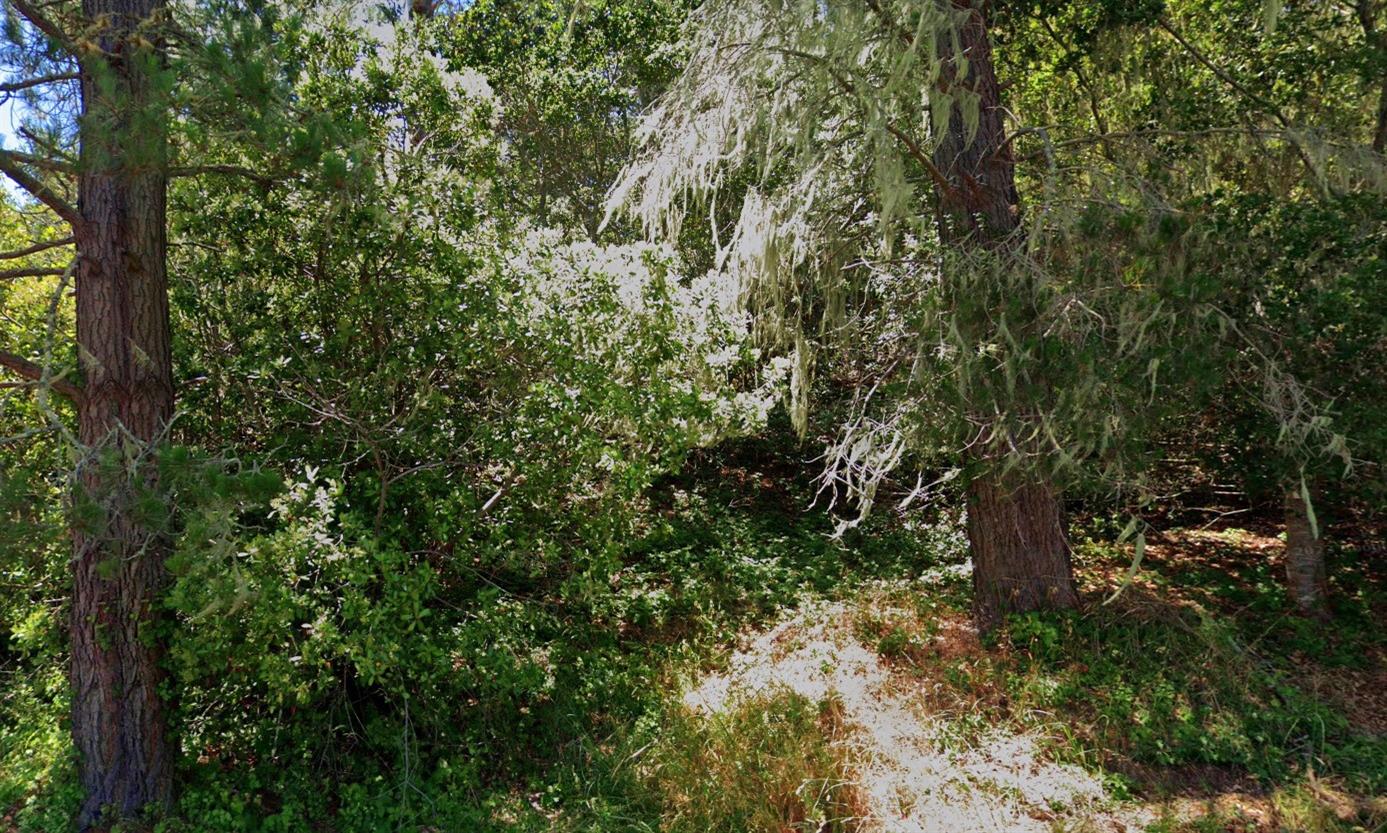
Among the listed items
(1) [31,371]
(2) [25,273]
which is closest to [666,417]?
(1) [31,371]

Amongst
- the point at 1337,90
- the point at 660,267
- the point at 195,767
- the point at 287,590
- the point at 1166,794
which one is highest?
the point at 1337,90

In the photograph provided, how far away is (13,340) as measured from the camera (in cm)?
460

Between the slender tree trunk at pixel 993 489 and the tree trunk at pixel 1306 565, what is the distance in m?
1.37

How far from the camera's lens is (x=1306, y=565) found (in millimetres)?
5133

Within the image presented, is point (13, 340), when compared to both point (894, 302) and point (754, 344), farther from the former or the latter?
point (894, 302)

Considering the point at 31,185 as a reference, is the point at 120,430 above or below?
below

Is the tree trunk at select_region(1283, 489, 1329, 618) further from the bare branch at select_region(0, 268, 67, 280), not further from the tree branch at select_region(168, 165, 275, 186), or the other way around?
the bare branch at select_region(0, 268, 67, 280)

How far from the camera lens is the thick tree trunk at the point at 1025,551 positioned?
5.27 meters

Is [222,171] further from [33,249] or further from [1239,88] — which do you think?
[1239,88]

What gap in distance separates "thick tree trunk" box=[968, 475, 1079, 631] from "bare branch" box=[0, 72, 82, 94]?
530 centimetres

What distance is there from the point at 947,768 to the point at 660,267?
3.33 m

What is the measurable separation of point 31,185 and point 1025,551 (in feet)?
18.5

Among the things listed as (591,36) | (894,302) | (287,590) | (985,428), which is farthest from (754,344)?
(591,36)

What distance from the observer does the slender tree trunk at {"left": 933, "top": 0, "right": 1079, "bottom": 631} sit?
16.6ft
